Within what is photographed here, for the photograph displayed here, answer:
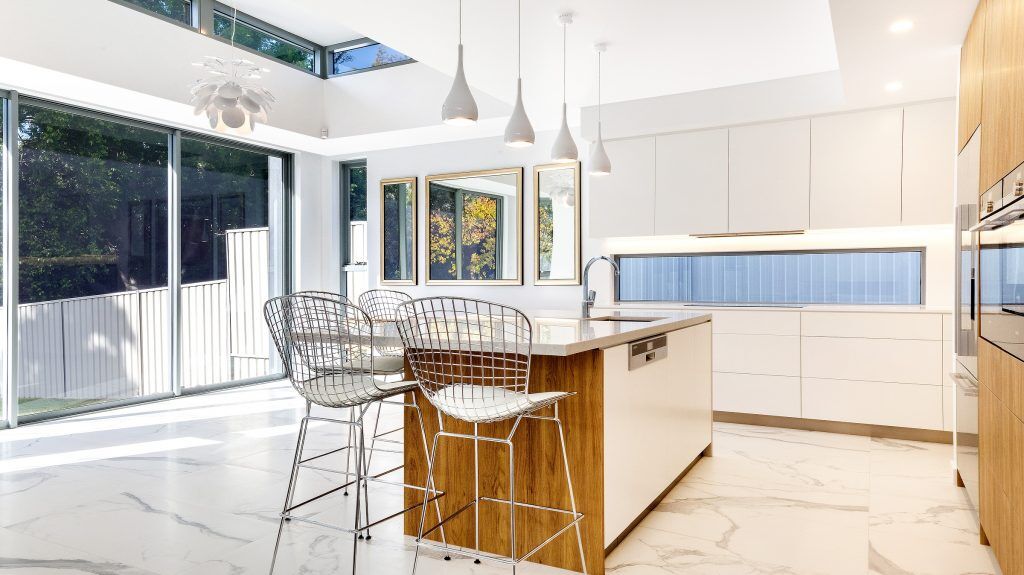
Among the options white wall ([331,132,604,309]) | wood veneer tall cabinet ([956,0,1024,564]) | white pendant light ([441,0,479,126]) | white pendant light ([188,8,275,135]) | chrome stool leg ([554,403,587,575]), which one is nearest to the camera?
wood veneer tall cabinet ([956,0,1024,564])

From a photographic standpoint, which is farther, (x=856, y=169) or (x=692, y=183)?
(x=692, y=183)

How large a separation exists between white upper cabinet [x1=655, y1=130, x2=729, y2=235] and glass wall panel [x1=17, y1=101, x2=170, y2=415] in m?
4.40

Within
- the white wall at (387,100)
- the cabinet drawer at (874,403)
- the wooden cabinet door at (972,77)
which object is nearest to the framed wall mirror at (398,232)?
the white wall at (387,100)

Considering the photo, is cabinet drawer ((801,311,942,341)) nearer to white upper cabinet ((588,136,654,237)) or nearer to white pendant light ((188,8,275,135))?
white upper cabinet ((588,136,654,237))

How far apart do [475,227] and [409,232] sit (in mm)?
842

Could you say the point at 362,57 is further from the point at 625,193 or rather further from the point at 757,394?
the point at 757,394

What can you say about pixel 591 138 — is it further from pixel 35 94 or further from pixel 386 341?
pixel 35 94

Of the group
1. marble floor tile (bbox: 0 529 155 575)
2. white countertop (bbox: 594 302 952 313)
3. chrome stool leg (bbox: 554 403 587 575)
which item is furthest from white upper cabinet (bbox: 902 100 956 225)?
marble floor tile (bbox: 0 529 155 575)

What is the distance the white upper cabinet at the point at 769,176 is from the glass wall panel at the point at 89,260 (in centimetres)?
494

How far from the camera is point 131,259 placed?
18.5 feet

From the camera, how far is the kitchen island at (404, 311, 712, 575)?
2.38 metres

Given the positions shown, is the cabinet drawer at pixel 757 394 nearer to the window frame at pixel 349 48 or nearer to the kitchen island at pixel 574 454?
the kitchen island at pixel 574 454

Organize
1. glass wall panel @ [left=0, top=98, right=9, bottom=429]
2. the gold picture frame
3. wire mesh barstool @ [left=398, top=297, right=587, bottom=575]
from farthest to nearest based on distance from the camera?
the gold picture frame → glass wall panel @ [left=0, top=98, right=9, bottom=429] → wire mesh barstool @ [left=398, top=297, right=587, bottom=575]

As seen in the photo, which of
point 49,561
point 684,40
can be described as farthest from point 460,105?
point 49,561
